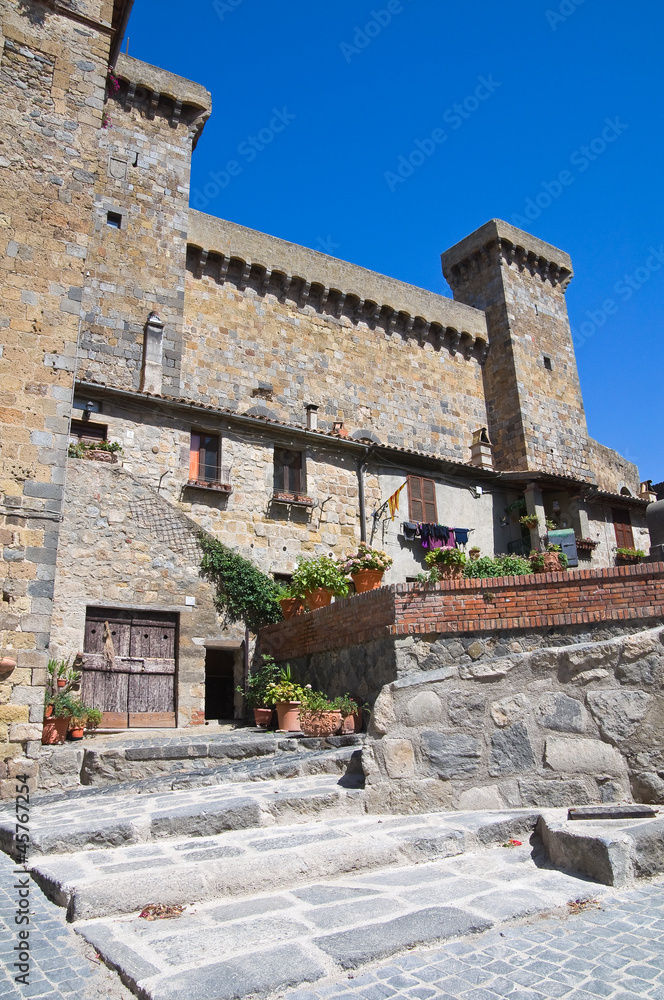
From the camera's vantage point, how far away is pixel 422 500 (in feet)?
59.7

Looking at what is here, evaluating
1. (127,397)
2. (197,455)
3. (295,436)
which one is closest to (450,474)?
(295,436)

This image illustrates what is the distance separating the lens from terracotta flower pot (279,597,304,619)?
42.3ft

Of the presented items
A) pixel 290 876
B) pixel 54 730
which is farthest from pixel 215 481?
pixel 290 876

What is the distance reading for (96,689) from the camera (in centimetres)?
1181

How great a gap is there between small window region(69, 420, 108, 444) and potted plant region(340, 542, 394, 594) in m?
5.73

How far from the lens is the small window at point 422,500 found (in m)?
18.0

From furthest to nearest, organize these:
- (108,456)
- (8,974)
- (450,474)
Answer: (450,474) → (108,456) → (8,974)

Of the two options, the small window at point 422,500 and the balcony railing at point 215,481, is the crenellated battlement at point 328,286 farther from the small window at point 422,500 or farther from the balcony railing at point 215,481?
the balcony railing at point 215,481

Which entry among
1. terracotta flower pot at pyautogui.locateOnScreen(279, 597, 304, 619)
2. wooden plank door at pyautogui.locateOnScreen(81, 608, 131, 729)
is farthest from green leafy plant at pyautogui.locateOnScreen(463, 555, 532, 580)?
wooden plank door at pyautogui.locateOnScreen(81, 608, 131, 729)

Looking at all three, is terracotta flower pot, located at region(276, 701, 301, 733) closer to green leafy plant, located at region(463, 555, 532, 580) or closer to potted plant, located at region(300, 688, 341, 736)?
potted plant, located at region(300, 688, 341, 736)

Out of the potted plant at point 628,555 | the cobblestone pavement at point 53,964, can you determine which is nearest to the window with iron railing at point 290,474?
the potted plant at point 628,555

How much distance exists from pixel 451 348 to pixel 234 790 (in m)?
22.7

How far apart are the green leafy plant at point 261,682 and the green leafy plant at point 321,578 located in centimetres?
144

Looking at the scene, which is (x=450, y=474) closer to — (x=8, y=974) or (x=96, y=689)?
(x=96, y=689)
